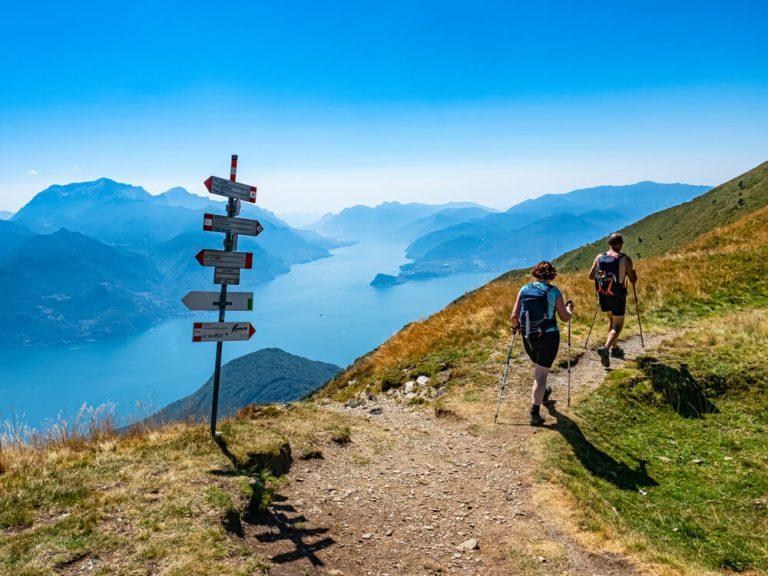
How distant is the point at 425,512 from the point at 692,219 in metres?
122

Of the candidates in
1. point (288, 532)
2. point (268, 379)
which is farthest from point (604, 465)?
point (268, 379)

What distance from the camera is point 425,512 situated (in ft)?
20.4

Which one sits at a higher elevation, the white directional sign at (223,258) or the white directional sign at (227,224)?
the white directional sign at (227,224)

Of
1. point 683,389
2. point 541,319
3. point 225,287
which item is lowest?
point 683,389

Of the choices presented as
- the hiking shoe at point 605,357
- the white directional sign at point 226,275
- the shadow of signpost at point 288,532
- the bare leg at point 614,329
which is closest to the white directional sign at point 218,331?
the white directional sign at point 226,275

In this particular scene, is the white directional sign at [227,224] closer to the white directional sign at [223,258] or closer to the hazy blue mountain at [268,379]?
the white directional sign at [223,258]

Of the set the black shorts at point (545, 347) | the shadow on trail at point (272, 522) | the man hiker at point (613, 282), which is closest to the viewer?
the shadow on trail at point (272, 522)

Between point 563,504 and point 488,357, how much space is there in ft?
22.1

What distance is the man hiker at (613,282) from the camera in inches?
422

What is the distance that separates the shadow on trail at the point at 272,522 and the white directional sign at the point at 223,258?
11.2ft

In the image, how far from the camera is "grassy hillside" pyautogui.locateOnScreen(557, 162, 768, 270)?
83.5 metres

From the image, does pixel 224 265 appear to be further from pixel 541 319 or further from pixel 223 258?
pixel 541 319

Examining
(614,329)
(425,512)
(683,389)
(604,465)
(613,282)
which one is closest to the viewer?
(425,512)

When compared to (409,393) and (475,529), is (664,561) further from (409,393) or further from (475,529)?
(409,393)
